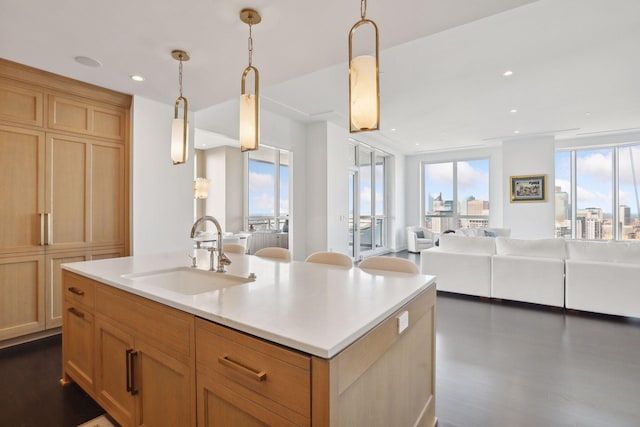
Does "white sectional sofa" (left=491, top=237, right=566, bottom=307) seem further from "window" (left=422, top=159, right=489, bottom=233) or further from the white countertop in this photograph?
"window" (left=422, top=159, right=489, bottom=233)

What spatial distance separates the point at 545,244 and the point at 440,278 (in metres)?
1.32

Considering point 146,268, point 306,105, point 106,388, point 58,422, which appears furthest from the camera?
point 306,105

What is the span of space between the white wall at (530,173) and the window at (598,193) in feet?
3.08

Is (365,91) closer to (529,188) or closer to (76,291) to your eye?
(76,291)

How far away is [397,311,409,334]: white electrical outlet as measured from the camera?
3.95 feet

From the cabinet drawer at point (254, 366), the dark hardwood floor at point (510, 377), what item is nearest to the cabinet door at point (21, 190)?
the dark hardwood floor at point (510, 377)

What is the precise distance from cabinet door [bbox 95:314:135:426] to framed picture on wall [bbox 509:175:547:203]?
8401 millimetres

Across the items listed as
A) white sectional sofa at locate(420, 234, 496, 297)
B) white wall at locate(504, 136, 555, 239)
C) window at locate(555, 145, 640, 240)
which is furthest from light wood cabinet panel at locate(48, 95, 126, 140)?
window at locate(555, 145, 640, 240)

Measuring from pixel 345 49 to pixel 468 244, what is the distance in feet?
10.1

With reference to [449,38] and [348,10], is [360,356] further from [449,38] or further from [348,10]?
[449,38]

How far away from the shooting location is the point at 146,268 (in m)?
1.92

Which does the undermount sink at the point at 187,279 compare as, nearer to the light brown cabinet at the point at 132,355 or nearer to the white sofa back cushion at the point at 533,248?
the light brown cabinet at the point at 132,355

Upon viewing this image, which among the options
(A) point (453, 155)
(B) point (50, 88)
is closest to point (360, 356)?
(B) point (50, 88)

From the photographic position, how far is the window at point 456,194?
28.8 ft
